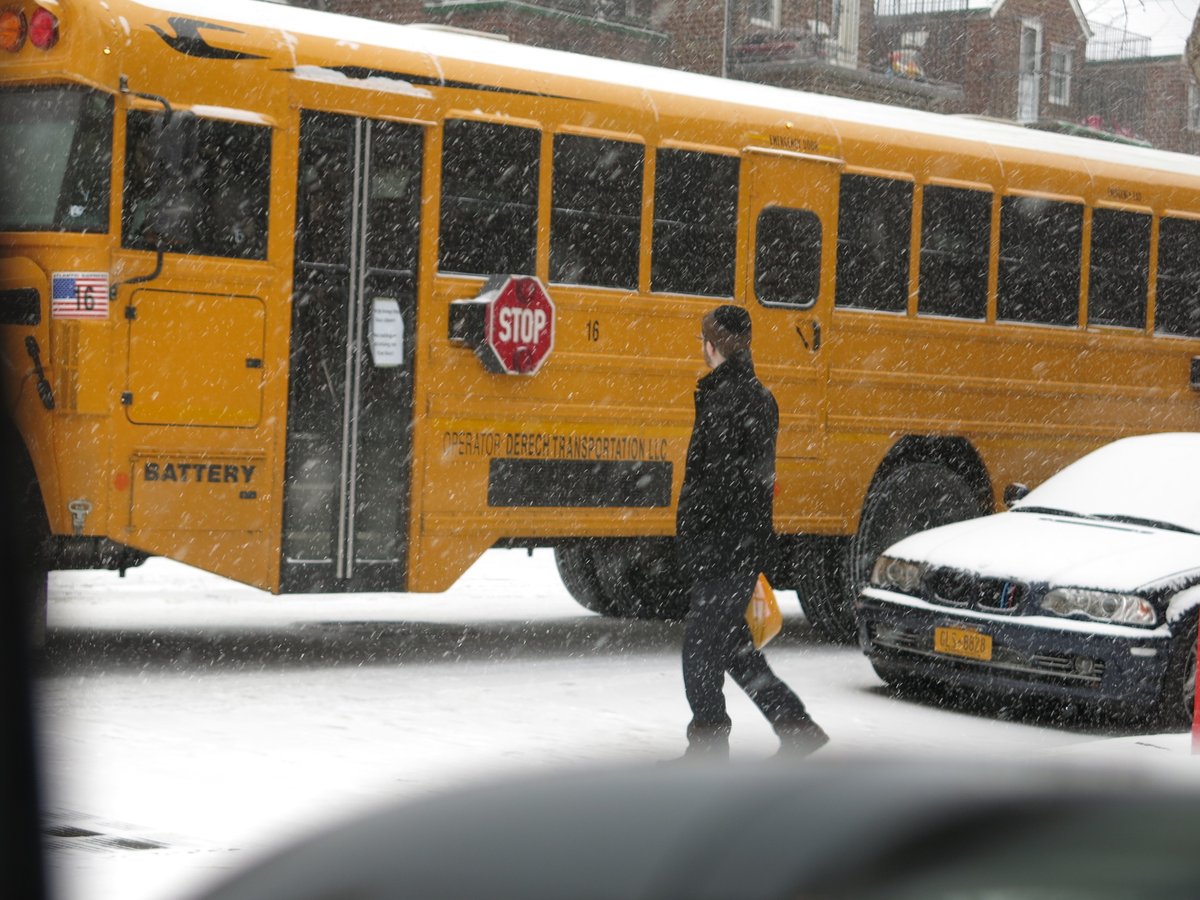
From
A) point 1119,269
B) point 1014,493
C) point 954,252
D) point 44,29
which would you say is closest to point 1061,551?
point 1014,493

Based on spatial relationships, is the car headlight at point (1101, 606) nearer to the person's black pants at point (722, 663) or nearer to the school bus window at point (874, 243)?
the person's black pants at point (722, 663)

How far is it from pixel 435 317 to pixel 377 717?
92.8 inches

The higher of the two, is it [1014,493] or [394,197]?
[394,197]

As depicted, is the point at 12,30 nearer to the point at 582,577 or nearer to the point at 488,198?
the point at 488,198

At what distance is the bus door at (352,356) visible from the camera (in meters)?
10.2

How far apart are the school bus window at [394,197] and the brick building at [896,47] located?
599 centimetres

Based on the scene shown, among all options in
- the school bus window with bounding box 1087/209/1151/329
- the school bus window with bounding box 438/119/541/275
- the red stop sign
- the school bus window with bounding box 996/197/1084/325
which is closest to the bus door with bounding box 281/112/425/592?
the school bus window with bounding box 438/119/541/275

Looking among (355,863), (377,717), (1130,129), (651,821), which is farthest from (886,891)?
(1130,129)

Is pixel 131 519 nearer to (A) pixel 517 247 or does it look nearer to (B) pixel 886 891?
(A) pixel 517 247

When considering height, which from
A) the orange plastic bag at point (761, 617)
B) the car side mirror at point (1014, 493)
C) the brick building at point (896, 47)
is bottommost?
the orange plastic bag at point (761, 617)

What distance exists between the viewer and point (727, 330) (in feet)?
25.4

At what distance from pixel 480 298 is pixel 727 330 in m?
3.22

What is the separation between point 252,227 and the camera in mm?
10055

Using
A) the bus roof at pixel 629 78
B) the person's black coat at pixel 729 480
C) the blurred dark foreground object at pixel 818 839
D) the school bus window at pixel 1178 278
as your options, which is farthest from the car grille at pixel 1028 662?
the blurred dark foreground object at pixel 818 839
